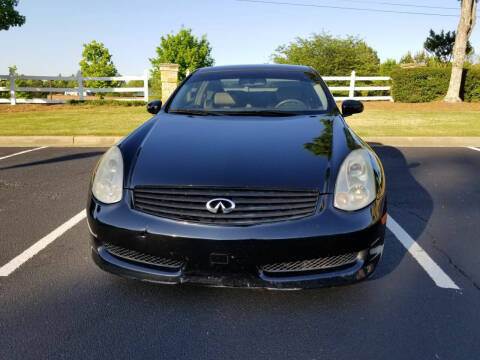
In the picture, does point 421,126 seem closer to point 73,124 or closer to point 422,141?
point 422,141

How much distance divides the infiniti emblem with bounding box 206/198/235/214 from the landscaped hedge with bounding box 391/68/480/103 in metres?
19.7

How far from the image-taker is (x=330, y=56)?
28.6 meters

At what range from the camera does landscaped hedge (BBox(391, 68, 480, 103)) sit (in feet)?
64.3

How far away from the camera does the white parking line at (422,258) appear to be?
2.80 metres

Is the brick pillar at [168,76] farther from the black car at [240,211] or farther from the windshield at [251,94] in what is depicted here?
the black car at [240,211]

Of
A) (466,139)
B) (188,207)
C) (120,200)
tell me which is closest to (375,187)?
(188,207)

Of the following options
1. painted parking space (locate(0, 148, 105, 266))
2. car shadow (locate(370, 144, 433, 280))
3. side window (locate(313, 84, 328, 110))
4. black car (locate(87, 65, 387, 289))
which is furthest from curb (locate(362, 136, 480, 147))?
black car (locate(87, 65, 387, 289))

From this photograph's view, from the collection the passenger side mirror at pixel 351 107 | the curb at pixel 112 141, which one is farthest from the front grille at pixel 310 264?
the curb at pixel 112 141

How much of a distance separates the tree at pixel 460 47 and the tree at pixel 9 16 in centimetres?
1918

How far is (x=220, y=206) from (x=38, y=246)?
2.00 metres

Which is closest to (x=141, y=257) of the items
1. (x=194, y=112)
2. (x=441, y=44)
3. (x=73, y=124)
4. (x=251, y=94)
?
(x=194, y=112)

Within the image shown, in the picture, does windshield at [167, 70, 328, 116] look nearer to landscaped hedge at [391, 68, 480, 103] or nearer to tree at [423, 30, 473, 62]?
landscaped hedge at [391, 68, 480, 103]

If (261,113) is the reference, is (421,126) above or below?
below

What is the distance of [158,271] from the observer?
230 cm
